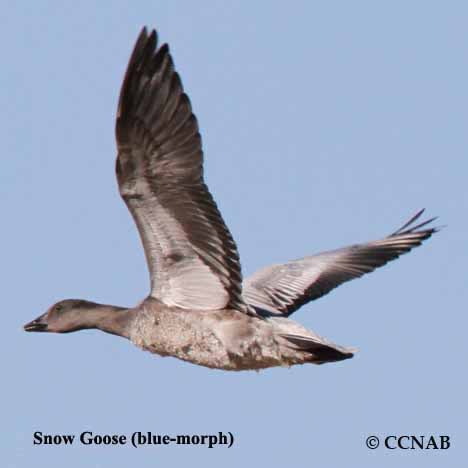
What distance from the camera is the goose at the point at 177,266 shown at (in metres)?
9.65

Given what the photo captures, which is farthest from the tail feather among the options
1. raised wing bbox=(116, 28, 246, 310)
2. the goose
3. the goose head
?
the goose head

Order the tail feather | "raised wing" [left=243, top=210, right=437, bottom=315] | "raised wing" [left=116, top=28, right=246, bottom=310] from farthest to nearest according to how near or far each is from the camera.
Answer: "raised wing" [left=243, top=210, right=437, bottom=315] < the tail feather < "raised wing" [left=116, top=28, right=246, bottom=310]

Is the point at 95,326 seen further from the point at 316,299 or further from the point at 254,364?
the point at 316,299

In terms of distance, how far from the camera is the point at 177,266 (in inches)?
417

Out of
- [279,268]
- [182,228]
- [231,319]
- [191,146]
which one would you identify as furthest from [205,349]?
[279,268]

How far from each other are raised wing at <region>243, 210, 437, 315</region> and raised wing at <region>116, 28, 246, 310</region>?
1438mm

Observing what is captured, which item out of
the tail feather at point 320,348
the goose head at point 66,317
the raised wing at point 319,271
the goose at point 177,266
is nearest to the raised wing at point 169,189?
the goose at point 177,266

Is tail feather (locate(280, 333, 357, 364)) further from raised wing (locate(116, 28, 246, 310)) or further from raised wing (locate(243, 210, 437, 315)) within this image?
raised wing (locate(243, 210, 437, 315))

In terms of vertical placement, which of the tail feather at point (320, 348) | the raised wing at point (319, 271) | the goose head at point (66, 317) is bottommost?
the tail feather at point (320, 348)

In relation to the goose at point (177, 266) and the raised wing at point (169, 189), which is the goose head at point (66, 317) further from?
the raised wing at point (169, 189)

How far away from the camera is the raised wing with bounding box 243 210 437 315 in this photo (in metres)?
12.4

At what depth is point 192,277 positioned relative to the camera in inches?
420

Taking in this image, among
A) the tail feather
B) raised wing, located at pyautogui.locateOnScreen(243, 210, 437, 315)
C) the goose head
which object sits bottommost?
the tail feather

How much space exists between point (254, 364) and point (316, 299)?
6.68 feet
